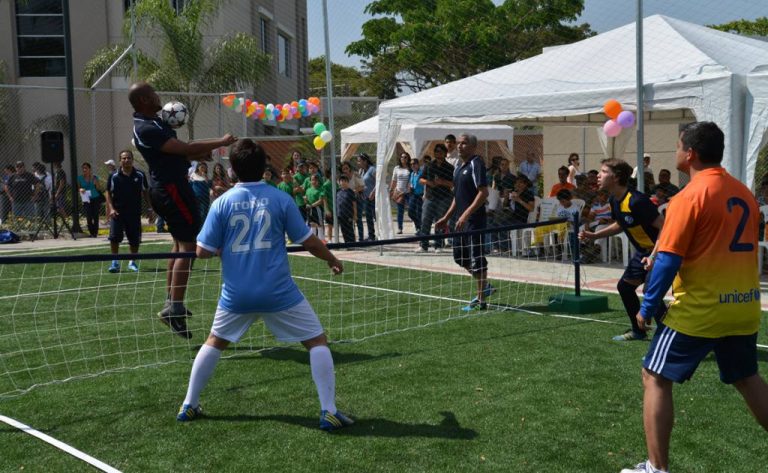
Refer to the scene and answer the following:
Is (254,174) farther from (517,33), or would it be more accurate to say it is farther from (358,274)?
(517,33)

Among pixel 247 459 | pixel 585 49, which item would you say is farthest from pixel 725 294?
pixel 585 49

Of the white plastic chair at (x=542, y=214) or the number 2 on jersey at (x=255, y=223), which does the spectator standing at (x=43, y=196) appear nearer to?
the white plastic chair at (x=542, y=214)

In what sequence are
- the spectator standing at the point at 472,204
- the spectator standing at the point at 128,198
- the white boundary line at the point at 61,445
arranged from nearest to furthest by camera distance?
the white boundary line at the point at 61,445 → the spectator standing at the point at 472,204 → the spectator standing at the point at 128,198

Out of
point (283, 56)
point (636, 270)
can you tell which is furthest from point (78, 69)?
point (636, 270)

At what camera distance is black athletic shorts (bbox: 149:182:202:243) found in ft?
24.0

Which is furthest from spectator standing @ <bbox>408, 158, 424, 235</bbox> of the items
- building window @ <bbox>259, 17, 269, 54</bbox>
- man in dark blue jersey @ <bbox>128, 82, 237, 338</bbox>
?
building window @ <bbox>259, 17, 269, 54</bbox>

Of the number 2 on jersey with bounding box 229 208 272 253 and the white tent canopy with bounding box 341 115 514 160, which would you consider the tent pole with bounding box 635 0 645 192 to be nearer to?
the number 2 on jersey with bounding box 229 208 272 253

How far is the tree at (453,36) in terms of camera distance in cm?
3325

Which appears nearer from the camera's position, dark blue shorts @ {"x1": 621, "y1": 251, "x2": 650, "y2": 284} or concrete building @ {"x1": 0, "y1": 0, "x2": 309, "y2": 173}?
dark blue shorts @ {"x1": 621, "y1": 251, "x2": 650, "y2": 284}

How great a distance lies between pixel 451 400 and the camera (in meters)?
5.80

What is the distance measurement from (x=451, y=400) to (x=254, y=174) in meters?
2.11

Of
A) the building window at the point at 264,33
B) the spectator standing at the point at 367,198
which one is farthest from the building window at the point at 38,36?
the spectator standing at the point at 367,198

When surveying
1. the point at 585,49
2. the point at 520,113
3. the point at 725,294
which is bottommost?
the point at 725,294

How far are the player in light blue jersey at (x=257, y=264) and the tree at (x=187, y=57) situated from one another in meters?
23.7
